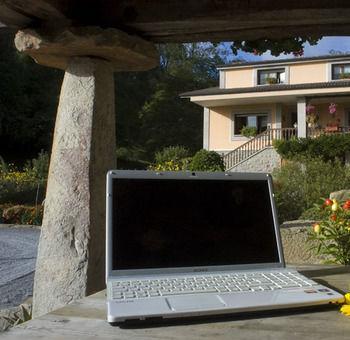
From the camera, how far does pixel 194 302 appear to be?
1.56m

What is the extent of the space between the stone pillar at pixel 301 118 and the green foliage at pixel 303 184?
10.5 m

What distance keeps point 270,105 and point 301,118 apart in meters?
2.80

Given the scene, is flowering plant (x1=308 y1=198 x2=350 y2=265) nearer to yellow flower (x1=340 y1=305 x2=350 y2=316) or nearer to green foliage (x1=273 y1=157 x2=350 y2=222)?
yellow flower (x1=340 y1=305 x2=350 y2=316)

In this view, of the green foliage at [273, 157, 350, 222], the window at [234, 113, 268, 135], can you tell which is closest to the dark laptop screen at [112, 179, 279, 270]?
the green foliage at [273, 157, 350, 222]

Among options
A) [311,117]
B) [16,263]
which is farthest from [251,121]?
[16,263]

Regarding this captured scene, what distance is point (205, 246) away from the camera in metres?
1.94

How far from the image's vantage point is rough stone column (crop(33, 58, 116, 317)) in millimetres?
3203

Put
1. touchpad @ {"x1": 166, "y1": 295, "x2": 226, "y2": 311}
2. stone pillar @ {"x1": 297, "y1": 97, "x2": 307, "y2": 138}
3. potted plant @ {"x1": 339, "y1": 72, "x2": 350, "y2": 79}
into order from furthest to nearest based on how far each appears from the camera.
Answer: potted plant @ {"x1": 339, "y1": 72, "x2": 350, "y2": 79}
stone pillar @ {"x1": 297, "y1": 97, "x2": 307, "y2": 138}
touchpad @ {"x1": 166, "y1": 295, "x2": 226, "y2": 311}

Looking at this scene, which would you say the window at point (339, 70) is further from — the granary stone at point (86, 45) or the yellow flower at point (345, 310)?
the yellow flower at point (345, 310)

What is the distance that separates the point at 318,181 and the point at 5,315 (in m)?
12.7

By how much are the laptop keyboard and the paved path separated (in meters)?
5.13

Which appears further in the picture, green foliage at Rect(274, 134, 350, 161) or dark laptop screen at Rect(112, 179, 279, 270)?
green foliage at Rect(274, 134, 350, 161)

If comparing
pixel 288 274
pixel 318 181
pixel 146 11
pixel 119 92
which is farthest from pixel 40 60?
pixel 119 92

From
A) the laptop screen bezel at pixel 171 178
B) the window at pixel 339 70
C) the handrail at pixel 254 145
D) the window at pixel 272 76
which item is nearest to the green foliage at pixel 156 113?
the window at pixel 272 76
